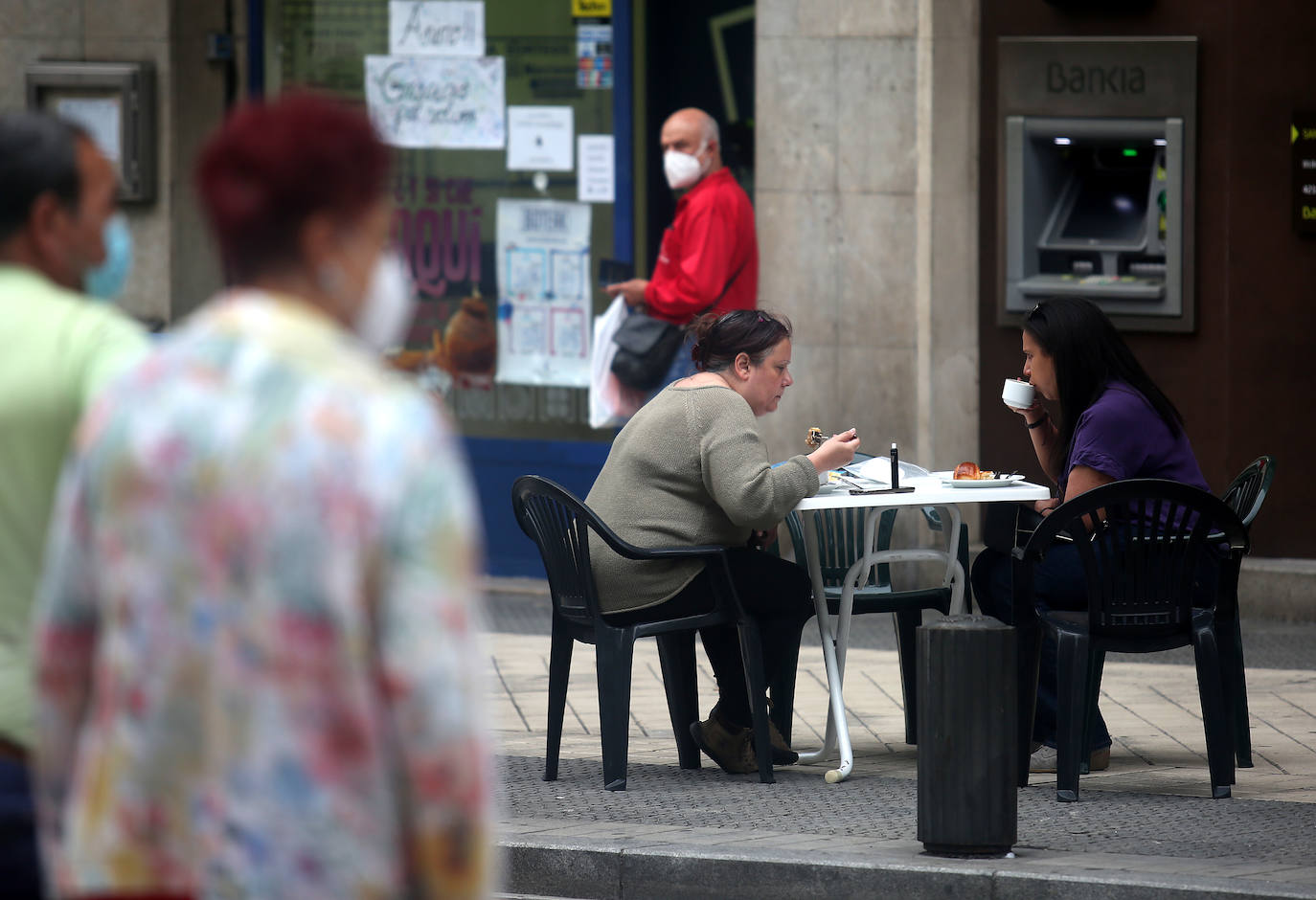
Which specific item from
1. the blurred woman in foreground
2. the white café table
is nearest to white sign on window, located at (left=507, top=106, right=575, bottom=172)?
the white café table

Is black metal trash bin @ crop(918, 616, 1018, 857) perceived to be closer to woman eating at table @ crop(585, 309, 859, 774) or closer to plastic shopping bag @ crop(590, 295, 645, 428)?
woman eating at table @ crop(585, 309, 859, 774)

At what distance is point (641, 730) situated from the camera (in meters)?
6.87

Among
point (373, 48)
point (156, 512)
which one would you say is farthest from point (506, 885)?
point (373, 48)

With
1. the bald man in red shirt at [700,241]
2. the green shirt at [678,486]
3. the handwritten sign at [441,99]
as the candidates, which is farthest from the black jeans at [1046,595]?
the handwritten sign at [441,99]

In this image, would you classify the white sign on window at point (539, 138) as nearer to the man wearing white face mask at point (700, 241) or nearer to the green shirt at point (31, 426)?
the man wearing white face mask at point (700, 241)

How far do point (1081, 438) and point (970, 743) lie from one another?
1309 millimetres

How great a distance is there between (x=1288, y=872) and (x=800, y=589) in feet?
5.62

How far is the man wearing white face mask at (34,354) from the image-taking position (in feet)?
8.79

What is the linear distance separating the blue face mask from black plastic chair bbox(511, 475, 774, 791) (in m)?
2.74

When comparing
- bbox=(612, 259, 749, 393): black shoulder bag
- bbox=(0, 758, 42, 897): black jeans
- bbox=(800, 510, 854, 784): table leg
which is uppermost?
bbox=(612, 259, 749, 393): black shoulder bag

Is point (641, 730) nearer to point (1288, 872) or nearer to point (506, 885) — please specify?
point (506, 885)

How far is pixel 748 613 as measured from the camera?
598cm

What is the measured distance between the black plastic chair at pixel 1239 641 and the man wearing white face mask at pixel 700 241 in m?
2.82

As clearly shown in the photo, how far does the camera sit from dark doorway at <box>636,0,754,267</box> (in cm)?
988
